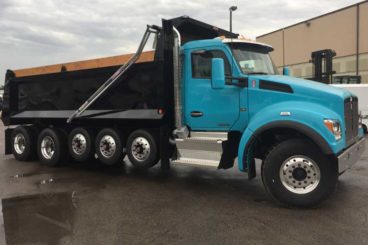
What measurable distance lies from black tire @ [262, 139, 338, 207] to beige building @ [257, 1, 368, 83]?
35010 millimetres

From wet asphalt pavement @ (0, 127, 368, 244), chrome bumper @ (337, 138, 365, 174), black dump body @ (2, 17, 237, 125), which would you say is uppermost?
black dump body @ (2, 17, 237, 125)

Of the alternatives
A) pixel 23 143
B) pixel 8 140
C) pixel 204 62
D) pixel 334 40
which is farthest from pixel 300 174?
pixel 334 40

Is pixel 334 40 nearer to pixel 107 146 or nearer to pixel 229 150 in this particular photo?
pixel 107 146

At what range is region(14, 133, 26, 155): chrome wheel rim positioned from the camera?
35.9ft

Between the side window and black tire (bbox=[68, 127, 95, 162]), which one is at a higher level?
the side window

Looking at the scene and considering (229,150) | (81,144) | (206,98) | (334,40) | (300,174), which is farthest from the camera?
(334,40)

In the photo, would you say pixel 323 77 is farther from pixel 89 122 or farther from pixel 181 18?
pixel 89 122

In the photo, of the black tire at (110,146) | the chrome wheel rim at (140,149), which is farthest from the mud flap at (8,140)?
the chrome wheel rim at (140,149)

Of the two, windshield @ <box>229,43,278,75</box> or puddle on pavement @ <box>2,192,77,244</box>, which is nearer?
puddle on pavement @ <box>2,192,77,244</box>

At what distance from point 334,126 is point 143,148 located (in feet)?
12.2

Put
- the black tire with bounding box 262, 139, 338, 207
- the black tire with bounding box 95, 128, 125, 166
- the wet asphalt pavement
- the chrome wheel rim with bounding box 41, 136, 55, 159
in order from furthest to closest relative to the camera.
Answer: the chrome wheel rim with bounding box 41, 136, 55, 159 → the black tire with bounding box 95, 128, 125, 166 → the black tire with bounding box 262, 139, 338, 207 → the wet asphalt pavement

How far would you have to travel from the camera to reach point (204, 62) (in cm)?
730

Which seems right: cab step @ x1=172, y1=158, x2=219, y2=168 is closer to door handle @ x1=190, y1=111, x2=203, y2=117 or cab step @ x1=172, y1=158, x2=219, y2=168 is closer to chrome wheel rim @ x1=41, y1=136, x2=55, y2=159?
door handle @ x1=190, y1=111, x2=203, y2=117

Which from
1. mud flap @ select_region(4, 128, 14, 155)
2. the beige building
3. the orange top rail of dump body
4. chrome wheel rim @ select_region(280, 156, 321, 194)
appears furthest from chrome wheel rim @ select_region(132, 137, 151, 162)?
the beige building
